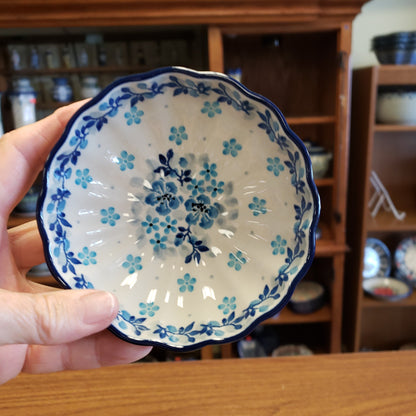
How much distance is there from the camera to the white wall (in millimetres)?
1649

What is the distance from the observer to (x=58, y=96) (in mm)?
1437

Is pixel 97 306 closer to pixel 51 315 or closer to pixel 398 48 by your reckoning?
pixel 51 315

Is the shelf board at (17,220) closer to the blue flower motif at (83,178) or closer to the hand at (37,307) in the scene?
the hand at (37,307)

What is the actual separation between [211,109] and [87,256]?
0.26 m

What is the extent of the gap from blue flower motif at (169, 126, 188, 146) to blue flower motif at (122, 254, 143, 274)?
18 centimetres

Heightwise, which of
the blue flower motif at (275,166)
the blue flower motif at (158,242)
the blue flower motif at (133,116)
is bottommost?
the blue flower motif at (158,242)

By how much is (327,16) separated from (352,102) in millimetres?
412

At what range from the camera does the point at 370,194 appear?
5.65ft

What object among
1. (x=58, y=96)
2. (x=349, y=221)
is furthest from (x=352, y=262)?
(x=58, y=96)

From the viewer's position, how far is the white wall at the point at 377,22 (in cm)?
165

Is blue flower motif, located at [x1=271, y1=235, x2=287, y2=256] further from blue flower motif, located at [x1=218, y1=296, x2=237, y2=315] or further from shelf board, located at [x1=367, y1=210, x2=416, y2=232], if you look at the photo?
shelf board, located at [x1=367, y1=210, x2=416, y2=232]

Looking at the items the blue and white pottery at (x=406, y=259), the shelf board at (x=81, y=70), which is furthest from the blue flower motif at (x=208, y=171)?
the blue and white pottery at (x=406, y=259)

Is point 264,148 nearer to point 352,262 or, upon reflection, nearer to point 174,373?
point 174,373

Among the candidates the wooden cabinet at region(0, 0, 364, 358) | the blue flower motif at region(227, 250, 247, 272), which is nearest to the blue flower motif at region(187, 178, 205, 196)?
the blue flower motif at region(227, 250, 247, 272)
